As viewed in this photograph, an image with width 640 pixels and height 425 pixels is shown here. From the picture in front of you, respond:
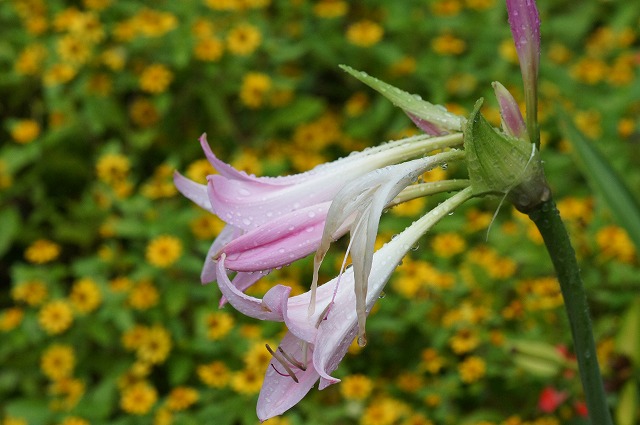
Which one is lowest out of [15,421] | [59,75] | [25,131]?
[15,421]

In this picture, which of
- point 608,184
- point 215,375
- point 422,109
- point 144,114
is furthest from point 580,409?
point 144,114

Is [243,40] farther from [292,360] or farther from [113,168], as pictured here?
[292,360]

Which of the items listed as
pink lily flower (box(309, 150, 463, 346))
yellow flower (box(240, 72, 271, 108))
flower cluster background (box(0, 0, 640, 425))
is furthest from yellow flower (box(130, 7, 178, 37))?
pink lily flower (box(309, 150, 463, 346))

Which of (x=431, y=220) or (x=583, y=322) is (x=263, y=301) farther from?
(x=583, y=322)

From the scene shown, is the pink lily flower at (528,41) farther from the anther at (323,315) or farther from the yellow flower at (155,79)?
the yellow flower at (155,79)

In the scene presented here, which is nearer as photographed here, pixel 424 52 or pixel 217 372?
pixel 217 372

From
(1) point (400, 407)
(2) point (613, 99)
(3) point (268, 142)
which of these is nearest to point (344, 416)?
(1) point (400, 407)

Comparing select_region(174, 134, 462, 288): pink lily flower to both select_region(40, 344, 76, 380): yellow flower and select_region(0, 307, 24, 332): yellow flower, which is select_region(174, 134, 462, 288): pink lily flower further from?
select_region(0, 307, 24, 332): yellow flower
